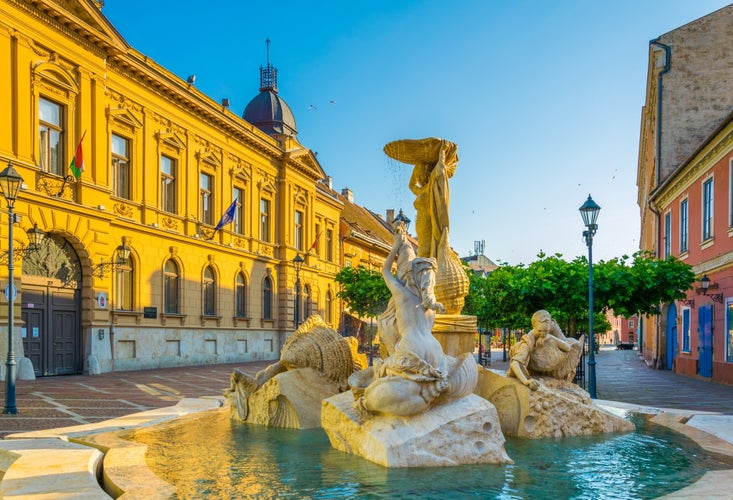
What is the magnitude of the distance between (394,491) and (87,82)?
69.1 feet

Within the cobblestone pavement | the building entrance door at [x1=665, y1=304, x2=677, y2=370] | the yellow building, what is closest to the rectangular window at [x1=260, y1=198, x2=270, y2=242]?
the yellow building

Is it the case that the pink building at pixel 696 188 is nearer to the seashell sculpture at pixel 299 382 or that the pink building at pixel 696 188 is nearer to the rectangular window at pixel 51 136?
the seashell sculpture at pixel 299 382

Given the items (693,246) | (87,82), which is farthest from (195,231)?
(693,246)

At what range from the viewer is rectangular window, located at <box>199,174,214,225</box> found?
3125cm

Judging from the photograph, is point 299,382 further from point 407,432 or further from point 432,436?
point 432,436

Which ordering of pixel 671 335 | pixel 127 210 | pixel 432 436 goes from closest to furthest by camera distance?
pixel 432 436
pixel 127 210
pixel 671 335

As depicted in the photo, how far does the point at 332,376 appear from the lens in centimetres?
845

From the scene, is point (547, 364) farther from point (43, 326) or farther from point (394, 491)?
point (43, 326)

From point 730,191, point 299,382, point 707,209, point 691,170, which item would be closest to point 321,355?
point 299,382

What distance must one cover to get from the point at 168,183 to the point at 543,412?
23966 mm

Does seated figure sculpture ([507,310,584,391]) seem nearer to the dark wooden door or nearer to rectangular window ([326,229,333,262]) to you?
the dark wooden door

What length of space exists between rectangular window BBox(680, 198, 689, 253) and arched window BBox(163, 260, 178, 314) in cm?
2012

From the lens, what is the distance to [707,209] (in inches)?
895

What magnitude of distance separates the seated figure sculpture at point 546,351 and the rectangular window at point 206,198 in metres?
24.8
